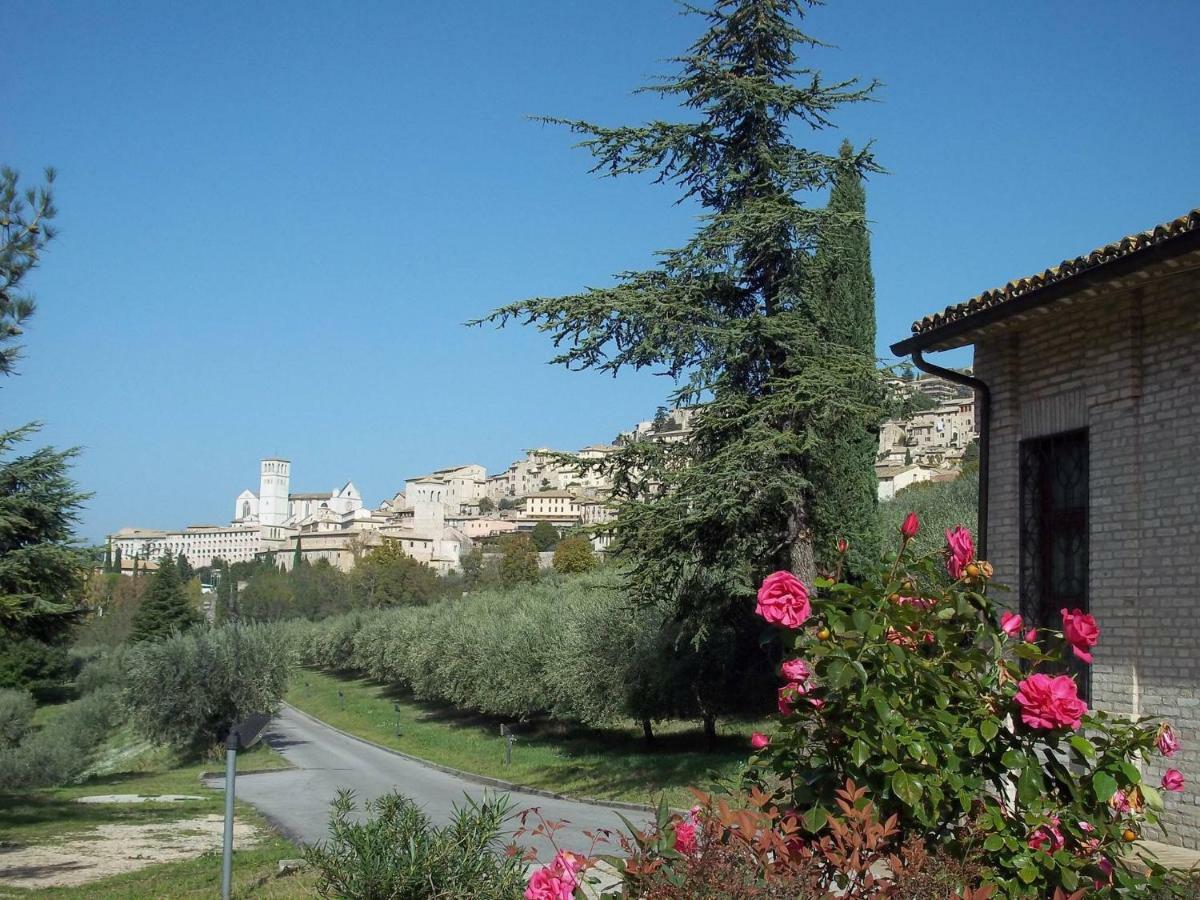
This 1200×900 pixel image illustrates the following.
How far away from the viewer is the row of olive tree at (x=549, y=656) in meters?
25.5

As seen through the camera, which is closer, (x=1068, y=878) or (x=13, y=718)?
(x=1068, y=878)

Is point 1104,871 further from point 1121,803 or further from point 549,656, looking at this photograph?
point 549,656

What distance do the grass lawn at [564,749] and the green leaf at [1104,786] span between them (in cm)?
862

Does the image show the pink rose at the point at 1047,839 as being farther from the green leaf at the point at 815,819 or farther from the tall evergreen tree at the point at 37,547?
the tall evergreen tree at the point at 37,547

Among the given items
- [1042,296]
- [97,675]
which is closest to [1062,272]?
[1042,296]

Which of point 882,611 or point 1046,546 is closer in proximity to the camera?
point 882,611

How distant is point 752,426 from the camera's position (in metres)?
13.8

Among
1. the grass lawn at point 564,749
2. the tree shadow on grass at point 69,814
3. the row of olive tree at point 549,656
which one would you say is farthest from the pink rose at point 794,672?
the tree shadow on grass at point 69,814

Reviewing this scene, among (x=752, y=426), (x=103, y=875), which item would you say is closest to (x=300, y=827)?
(x=103, y=875)

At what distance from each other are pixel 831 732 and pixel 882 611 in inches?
19.2

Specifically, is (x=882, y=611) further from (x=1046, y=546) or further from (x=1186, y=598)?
(x=1046, y=546)

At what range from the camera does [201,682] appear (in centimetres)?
3556

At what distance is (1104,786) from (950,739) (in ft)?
1.85

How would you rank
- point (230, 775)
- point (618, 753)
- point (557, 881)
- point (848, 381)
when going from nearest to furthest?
point (557, 881), point (230, 775), point (848, 381), point (618, 753)
